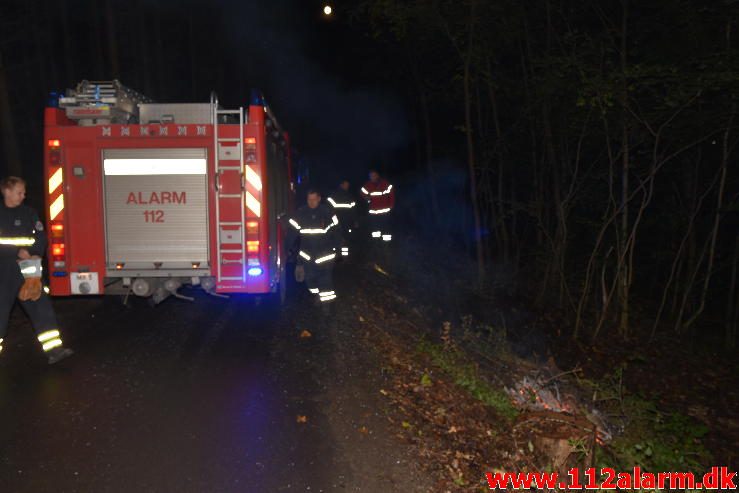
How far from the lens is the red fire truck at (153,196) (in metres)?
6.98

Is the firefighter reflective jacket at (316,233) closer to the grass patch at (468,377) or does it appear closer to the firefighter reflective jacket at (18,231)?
the grass patch at (468,377)

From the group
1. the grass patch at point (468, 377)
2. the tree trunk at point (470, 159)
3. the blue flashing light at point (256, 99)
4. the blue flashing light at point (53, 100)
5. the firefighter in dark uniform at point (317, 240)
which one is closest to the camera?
the grass patch at point (468, 377)

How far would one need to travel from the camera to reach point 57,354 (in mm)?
6152

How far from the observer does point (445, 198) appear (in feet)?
103

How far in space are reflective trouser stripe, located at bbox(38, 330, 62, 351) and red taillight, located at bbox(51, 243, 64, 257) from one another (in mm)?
1355

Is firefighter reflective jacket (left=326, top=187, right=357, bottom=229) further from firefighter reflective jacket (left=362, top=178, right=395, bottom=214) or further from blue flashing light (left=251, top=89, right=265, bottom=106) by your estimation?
blue flashing light (left=251, top=89, right=265, bottom=106)

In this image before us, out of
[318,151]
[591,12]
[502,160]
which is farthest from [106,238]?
[318,151]

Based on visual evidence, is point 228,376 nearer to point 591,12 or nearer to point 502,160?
point 591,12

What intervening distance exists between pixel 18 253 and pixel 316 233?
3.70 meters

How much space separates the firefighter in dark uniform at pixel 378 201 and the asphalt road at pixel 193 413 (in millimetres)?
6746

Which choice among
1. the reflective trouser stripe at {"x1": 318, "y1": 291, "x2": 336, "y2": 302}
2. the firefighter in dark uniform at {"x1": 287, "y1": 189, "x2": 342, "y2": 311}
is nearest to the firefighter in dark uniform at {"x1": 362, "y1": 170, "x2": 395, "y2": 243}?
the firefighter in dark uniform at {"x1": 287, "y1": 189, "x2": 342, "y2": 311}

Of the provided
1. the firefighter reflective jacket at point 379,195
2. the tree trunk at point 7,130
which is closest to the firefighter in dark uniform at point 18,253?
the firefighter reflective jacket at point 379,195

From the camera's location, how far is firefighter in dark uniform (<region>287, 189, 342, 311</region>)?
8188mm

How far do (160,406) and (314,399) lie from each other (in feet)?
4.58
